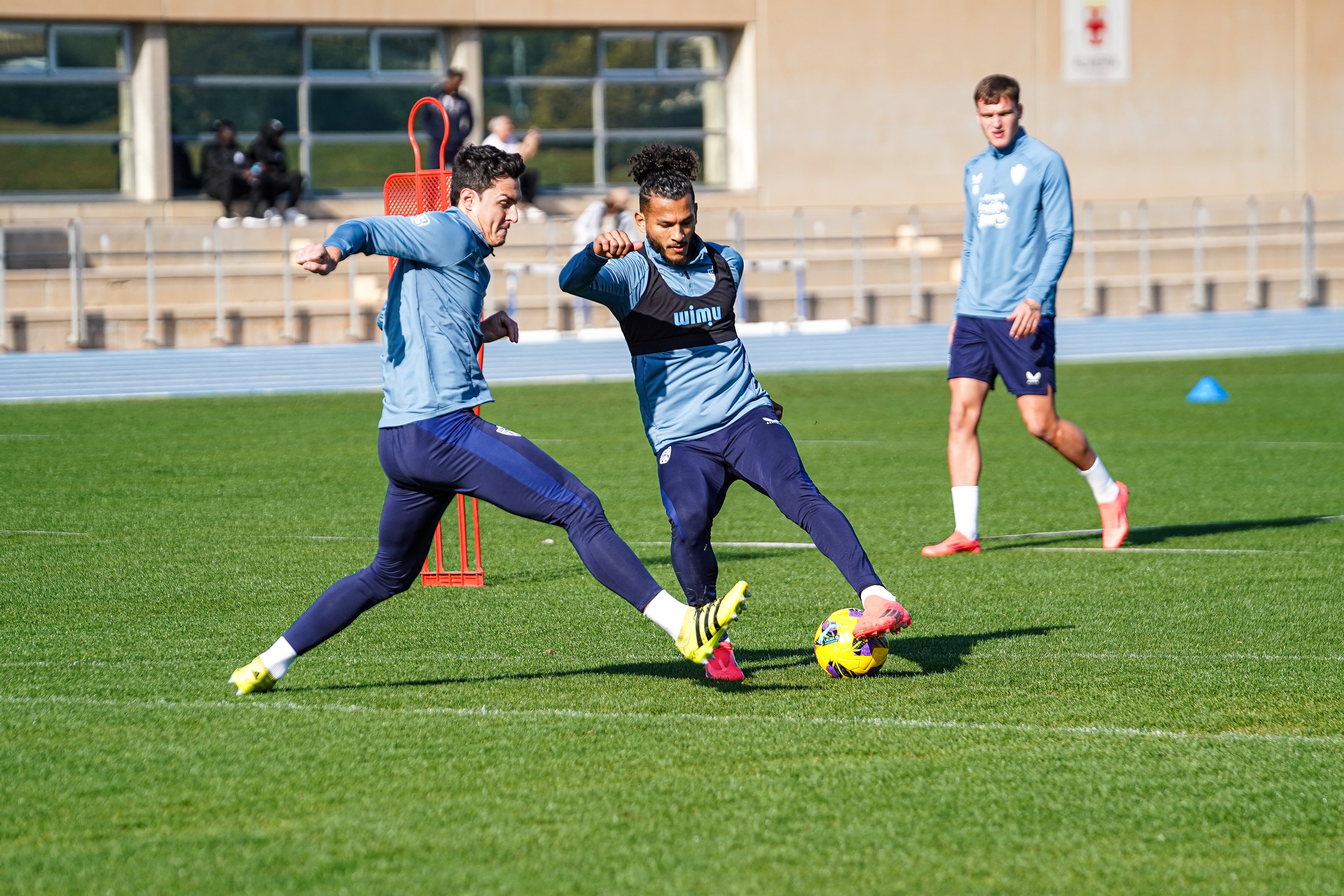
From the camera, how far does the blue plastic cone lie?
1588 cm

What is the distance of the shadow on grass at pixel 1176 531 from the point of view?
8516 mm

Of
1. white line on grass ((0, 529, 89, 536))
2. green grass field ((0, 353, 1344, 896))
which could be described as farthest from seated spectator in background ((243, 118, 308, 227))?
white line on grass ((0, 529, 89, 536))

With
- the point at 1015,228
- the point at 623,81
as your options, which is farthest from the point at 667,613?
the point at 623,81

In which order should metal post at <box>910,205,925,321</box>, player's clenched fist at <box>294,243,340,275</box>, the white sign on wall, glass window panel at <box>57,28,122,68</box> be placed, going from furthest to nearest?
the white sign on wall → glass window panel at <box>57,28,122,68</box> → metal post at <box>910,205,925,321</box> → player's clenched fist at <box>294,243,340,275</box>

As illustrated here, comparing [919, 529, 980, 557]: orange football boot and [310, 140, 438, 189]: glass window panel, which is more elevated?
[310, 140, 438, 189]: glass window panel

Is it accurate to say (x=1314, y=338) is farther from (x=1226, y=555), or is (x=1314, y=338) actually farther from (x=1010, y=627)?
(x=1010, y=627)

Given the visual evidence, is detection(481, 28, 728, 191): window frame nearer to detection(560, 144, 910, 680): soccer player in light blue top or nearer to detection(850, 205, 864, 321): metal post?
detection(850, 205, 864, 321): metal post

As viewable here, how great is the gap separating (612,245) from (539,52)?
24.9 m

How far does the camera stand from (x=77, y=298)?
835 inches

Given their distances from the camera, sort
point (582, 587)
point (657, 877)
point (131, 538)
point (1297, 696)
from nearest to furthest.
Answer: point (657, 877) < point (1297, 696) < point (582, 587) < point (131, 538)

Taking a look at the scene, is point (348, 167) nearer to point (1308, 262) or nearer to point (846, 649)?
point (1308, 262)

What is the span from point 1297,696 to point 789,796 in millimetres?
1906

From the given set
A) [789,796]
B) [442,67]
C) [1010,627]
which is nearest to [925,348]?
[442,67]

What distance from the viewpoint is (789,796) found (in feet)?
13.6
